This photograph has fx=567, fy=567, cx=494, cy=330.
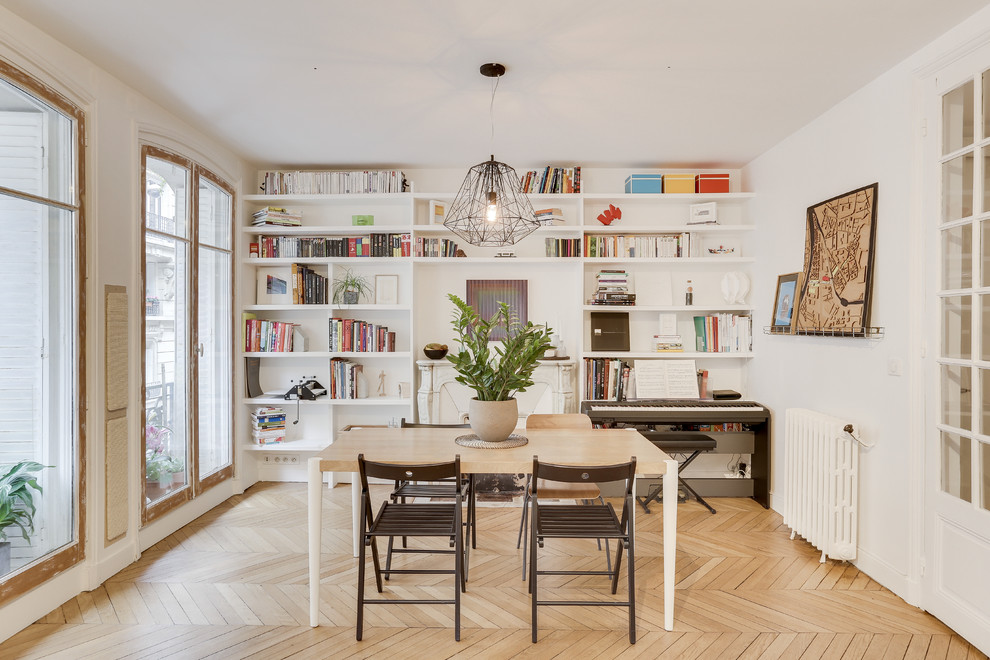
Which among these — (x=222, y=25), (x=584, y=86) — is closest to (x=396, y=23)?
(x=222, y=25)

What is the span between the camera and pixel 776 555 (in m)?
3.58

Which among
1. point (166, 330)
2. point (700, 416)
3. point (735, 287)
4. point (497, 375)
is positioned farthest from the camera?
point (735, 287)

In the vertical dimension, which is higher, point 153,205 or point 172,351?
point 153,205

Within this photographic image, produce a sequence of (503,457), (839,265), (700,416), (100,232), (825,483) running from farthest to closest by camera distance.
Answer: (700,416) < (839,265) < (825,483) < (100,232) < (503,457)

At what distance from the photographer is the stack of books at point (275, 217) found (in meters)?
4.96

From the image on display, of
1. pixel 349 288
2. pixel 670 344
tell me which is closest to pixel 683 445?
pixel 670 344

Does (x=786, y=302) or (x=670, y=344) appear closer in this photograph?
(x=786, y=302)

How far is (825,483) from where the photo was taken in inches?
134

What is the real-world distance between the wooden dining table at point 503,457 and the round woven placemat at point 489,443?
0.03m

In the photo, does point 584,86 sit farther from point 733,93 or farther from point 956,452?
point 956,452

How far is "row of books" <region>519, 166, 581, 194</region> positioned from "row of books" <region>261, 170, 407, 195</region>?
3.76 ft

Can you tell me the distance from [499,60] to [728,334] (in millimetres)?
3213

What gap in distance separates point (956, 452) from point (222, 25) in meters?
3.99

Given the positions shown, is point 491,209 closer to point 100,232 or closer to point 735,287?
point 100,232
